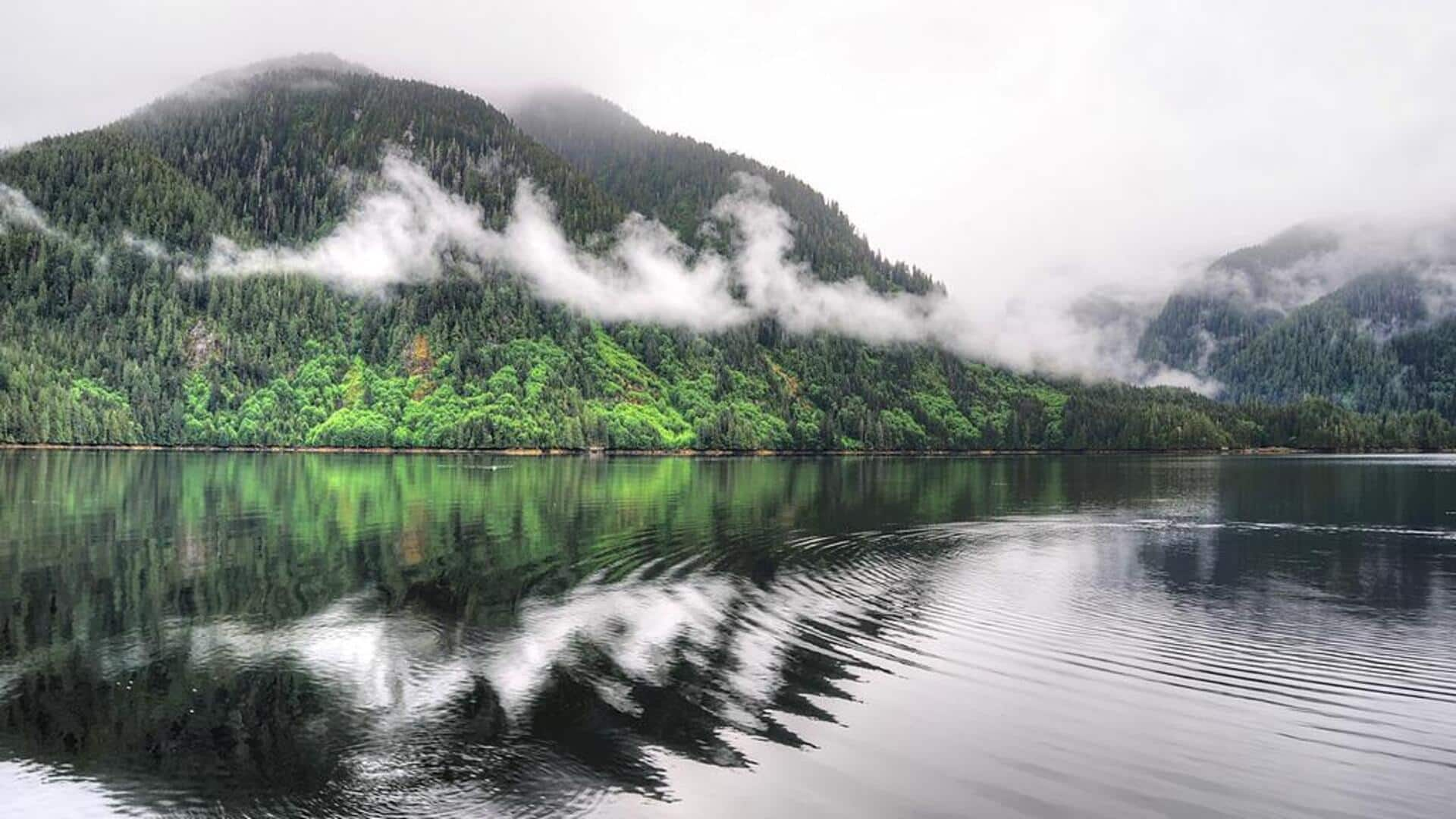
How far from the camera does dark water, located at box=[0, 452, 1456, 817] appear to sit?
15.6 meters

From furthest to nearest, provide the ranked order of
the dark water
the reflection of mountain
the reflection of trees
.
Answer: the reflection of trees → the reflection of mountain → the dark water

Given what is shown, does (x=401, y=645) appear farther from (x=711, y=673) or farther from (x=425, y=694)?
(x=711, y=673)

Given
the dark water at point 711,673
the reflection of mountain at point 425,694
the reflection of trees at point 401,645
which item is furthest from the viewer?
the reflection of trees at point 401,645

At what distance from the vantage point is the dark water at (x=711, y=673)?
51.2ft

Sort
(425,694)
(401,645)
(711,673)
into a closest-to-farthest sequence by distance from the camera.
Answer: (425,694), (711,673), (401,645)

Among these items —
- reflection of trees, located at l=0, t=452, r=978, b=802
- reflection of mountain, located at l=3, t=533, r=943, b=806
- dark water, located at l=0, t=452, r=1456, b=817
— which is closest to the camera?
dark water, located at l=0, t=452, r=1456, b=817

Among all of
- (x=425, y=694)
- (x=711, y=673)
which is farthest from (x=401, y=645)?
(x=711, y=673)

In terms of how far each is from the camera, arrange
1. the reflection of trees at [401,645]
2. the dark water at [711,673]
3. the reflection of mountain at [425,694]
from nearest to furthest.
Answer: the dark water at [711,673] < the reflection of mountain at [425,694] < the reflection of trees at [401,645]

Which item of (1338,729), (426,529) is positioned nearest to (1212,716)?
(1338,729)

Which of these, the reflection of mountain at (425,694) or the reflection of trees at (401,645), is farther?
the reflection of trees at (401,645)

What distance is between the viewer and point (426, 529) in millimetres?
53844

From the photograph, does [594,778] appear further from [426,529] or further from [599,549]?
[426,529]

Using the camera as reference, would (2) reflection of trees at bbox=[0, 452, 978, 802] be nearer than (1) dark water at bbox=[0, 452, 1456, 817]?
No

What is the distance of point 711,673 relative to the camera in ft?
75.9
